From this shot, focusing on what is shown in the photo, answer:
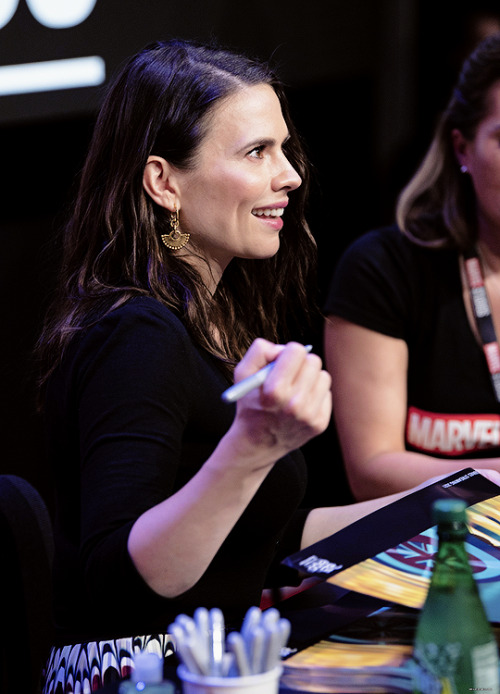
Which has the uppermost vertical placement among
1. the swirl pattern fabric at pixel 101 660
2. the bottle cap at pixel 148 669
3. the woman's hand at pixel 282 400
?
the woman's hand at pixel 282 400

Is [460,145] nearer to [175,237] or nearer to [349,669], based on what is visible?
[175,237]

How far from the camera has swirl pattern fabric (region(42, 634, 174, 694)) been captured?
1.06 m

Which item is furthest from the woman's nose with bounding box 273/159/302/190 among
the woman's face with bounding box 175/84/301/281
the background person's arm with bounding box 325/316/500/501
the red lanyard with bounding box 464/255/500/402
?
the red lanyard with bounding box 464/255/500/402

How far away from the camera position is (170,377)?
1085 millimetres

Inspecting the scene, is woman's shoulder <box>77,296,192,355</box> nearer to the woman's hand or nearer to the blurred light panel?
the woman's hand

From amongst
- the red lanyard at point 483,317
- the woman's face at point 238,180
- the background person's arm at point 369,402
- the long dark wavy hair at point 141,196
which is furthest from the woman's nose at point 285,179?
the red lanyard at point 483,317

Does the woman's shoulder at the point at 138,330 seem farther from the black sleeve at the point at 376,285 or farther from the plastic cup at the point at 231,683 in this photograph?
the black sleeve at the point at 376,285

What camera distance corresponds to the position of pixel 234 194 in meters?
1.35

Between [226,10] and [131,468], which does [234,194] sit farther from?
[226,10]

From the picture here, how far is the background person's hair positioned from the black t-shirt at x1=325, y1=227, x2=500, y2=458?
1.8 inches

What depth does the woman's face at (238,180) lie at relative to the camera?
135cm

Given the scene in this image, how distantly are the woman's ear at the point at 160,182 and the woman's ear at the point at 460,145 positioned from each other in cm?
83

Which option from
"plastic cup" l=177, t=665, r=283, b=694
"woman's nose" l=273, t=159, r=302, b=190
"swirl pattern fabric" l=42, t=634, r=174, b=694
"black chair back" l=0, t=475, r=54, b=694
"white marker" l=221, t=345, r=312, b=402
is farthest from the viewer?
"woman's nose" l=273, t=159, r=302, b=190

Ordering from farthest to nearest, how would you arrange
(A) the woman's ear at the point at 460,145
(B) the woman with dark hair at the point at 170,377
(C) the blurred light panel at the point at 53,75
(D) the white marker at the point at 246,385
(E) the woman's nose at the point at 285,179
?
(C) the blurred light panel at the point at 53,75 → (A) the woman's ear at the point at 460,145 → (E) the woman's nose at the point at 285,179 → (B) the woman with dark hair at the point at 170,377 → (D) the white marker at the point at 246,385
